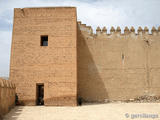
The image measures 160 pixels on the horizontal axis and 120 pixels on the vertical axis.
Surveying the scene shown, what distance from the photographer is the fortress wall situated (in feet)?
41.7

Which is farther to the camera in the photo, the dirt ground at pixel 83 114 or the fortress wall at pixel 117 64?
the fortress wall at pixel 117 64

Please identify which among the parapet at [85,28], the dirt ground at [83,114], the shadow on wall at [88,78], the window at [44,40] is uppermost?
the parapet at [85,28]

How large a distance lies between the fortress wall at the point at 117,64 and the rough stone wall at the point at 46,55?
86.7 inches

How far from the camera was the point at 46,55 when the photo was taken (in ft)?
35.6

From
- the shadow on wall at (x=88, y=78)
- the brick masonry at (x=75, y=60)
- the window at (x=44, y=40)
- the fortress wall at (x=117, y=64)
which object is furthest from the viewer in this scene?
the fortress wall at (x=117, y=64)

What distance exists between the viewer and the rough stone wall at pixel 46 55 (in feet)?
34.2

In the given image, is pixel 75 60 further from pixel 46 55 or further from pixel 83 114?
pixel 83 114

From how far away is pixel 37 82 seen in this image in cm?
1056

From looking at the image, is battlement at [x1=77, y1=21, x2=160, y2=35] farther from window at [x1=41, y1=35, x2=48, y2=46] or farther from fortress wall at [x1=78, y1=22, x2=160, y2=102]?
window at [x1=41, y1=35, x2=48, y2=46]

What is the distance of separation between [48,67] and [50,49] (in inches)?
44.0

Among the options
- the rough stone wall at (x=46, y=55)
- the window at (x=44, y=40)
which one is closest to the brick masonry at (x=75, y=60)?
the rough stone wall at (x=46, y=55)

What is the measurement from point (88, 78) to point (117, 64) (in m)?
2.37

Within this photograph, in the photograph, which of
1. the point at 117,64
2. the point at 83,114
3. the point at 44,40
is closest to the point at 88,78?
the point at 117,64

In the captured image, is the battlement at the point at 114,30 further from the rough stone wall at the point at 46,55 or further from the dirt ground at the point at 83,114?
the dirt ground at the point at 83,114
